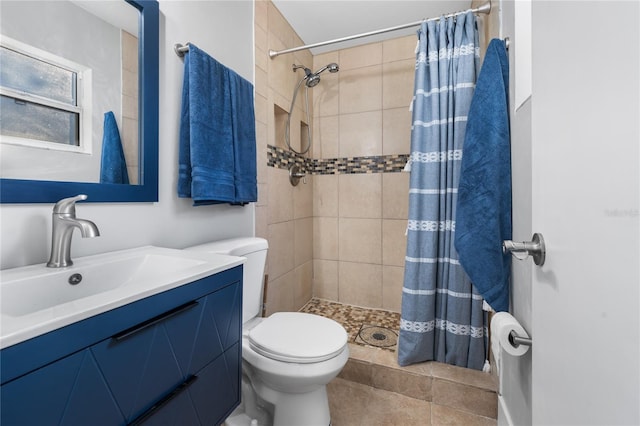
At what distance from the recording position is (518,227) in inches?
41.3

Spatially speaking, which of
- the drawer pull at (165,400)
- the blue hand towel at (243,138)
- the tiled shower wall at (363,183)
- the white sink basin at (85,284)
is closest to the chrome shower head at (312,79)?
the tiled shower wall at (363,183)

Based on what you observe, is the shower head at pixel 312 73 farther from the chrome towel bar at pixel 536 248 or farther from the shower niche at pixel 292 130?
the chrome towel bar at pixel 536 248

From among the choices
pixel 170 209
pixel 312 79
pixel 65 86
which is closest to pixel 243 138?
pixel 170 209

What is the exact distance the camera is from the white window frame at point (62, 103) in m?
0.77

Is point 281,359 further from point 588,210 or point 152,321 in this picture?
point 588,210

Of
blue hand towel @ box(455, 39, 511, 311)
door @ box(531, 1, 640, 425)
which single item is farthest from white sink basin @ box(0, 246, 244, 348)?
blue hand towel @ box(455, 39, 511, 311)

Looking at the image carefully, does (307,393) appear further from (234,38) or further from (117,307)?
(234,38)

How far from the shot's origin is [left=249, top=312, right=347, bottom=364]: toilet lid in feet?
3.60

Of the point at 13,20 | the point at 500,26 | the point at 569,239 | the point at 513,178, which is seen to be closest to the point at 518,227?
the point at 513,178

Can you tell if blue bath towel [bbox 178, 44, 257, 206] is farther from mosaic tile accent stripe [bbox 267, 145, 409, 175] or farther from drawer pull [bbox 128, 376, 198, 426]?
drawer pull [bbox 128, 376, 198, 426]

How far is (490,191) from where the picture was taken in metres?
1.12

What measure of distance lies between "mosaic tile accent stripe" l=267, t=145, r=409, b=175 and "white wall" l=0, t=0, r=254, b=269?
2.16 ft

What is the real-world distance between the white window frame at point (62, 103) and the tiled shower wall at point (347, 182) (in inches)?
46.0

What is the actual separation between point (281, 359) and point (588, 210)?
1.05 m
